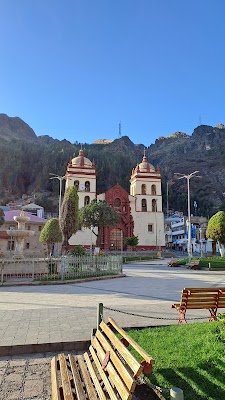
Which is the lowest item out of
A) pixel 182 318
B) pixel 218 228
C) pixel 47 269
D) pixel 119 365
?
pixel 182 318

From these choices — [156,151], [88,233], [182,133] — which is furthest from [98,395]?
[182,133]

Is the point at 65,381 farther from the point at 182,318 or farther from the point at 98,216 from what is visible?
the point at 98,216

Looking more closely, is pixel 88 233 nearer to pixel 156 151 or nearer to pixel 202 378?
pixel 202 378

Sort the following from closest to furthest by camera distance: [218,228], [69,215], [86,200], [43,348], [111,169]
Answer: [43,348], [69,215], [218,228], [86,200], [111,169]

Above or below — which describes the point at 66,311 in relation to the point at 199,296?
below

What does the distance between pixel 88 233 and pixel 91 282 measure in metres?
34.7

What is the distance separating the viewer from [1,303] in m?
10.1

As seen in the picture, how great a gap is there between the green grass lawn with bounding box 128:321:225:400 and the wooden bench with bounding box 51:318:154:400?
80 centimetres

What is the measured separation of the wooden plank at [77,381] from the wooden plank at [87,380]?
0.06 metres

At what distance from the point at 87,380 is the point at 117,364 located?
72 cm

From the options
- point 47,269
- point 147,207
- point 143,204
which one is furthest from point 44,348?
point 143,204

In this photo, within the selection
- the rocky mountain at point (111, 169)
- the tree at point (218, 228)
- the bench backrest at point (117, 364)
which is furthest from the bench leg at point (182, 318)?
the rocky mountain at point (111, 169)

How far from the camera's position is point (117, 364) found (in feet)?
10.2

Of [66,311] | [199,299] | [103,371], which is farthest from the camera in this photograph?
[66,311]
